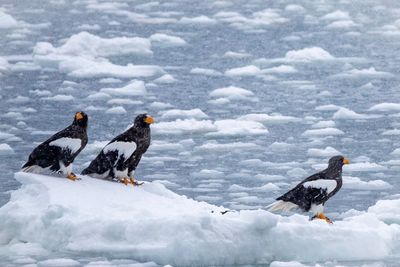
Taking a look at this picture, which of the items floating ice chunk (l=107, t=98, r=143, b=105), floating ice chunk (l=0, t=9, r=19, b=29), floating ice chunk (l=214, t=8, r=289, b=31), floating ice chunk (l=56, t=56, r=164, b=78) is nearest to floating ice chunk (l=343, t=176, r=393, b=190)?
floating ice chunk (l=107, t=98, r=143, b=105)

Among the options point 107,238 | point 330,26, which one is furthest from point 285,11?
point 107,238

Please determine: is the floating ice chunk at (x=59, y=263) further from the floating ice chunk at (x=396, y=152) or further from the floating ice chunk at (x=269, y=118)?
the floating ice chunk at (x=269, y=118)

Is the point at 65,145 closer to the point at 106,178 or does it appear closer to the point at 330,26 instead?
the point at 106,178

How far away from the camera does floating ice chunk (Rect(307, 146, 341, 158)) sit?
1314cm

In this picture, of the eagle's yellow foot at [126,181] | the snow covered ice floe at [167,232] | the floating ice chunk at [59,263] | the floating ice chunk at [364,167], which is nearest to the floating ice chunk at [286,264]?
the snow covered ice floe at [167,232]

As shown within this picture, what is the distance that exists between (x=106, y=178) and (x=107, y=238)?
52.1 inches

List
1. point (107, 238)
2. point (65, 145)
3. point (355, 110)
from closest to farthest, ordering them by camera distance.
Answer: point (107, 238) < point (65, 145) < point (355, 110)

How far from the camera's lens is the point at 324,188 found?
9.27 m

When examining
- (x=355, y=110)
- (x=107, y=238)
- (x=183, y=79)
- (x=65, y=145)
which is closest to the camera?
(x=107, y=238)

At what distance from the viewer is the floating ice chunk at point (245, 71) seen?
1759 centimetres

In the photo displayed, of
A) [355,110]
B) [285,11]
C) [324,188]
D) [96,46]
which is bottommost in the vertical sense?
[324,188]

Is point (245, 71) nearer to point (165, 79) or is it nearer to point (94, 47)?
point (165, 79)

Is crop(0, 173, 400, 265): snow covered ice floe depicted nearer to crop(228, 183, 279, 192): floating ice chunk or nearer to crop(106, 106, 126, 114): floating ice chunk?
crop(228, 183, 279, 192): floating ice chunk

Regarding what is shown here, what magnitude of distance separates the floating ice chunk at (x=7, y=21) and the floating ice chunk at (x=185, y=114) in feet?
17.7
